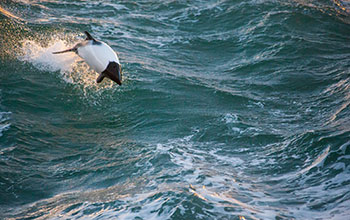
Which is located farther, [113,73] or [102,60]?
[102,60]

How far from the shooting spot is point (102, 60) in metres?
10.3

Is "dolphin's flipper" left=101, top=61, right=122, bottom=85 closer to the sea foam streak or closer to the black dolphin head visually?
the black dolphin head

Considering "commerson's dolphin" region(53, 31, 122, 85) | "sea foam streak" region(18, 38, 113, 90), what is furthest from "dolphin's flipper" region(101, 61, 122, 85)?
"sea foam streak" region(18, 38, 113, 90)

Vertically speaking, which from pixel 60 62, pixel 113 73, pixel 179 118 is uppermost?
pixel 60 62

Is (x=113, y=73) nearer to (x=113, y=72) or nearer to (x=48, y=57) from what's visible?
(x=113, y=72)

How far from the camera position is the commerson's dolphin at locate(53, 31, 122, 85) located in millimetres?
Result: 10076

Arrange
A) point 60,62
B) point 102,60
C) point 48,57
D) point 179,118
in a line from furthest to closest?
point 48,57, point 60,62, point 179,118, point 102,60

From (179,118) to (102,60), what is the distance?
2.91 metres

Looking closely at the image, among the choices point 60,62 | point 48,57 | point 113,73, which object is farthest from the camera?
point 48,57

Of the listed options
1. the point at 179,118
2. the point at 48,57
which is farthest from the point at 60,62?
the point at 179,118

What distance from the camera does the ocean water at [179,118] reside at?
796 centimetres

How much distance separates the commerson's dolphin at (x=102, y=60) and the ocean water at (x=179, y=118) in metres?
1.73

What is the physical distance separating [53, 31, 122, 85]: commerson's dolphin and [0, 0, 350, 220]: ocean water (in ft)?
5.67

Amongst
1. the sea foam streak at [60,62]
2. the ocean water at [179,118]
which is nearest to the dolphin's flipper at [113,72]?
the ocean water at [179,118]
